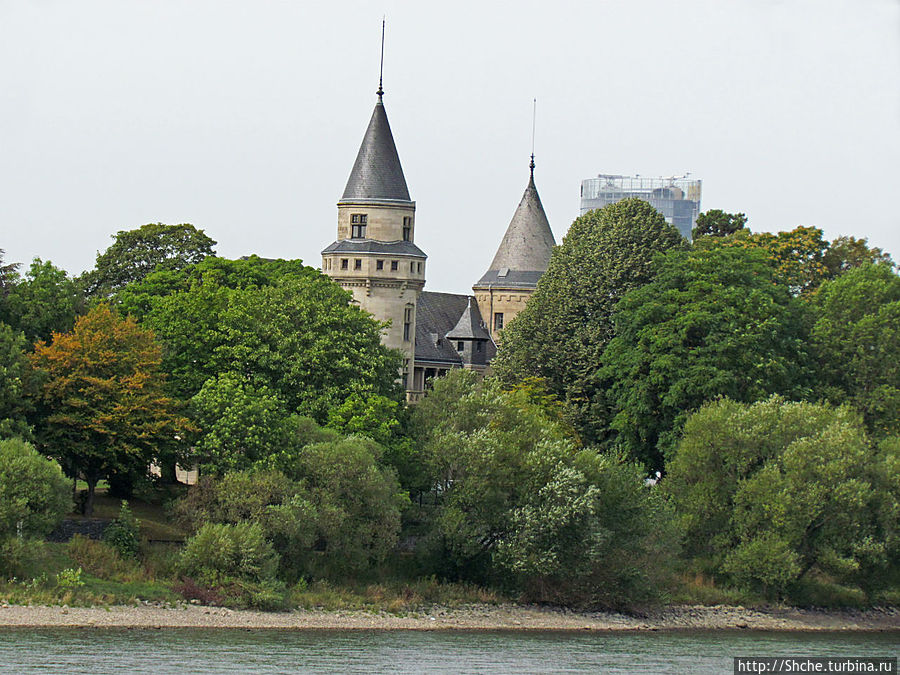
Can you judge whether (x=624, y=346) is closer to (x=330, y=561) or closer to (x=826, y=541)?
(x=826, y=541)

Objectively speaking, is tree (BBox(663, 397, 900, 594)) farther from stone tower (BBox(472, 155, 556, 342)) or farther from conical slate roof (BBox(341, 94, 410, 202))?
stone tower (BBox(472, 155, 556, 342))

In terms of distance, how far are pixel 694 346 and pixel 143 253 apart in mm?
27495

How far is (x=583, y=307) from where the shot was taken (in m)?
75.2

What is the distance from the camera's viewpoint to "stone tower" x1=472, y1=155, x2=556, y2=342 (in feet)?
356

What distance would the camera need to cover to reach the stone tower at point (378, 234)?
86.0 metres

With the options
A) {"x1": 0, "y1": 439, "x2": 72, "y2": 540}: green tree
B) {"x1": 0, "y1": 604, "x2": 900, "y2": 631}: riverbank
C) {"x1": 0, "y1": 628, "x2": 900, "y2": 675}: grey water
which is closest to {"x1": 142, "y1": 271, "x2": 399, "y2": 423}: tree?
{"x1": 0, "y1": 439, "x2": 72, "y2": 540}: green tree

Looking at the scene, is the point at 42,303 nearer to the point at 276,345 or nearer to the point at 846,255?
the point at 276,345

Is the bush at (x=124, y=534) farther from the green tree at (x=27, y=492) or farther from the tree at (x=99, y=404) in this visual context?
the green tree at (x=27, y=492)

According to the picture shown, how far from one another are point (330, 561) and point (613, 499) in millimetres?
10445

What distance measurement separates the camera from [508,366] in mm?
75438

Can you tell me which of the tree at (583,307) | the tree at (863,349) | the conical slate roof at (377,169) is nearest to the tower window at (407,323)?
the conical slate roof at (377,169)

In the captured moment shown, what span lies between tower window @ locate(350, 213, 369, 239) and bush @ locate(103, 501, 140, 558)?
33206mm

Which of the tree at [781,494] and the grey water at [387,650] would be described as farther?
the tree at [781,494]

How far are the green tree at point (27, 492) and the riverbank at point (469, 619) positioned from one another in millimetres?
2521
